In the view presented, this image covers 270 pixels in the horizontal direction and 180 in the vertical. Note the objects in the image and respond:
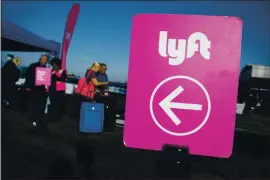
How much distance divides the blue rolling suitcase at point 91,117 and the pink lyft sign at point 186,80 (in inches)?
33.9

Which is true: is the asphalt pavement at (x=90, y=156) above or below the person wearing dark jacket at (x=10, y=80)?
below

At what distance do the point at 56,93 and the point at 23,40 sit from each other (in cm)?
38

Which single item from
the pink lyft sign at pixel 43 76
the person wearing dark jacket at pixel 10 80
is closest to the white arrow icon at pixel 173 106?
the pink lyft sign at pixel 43 76

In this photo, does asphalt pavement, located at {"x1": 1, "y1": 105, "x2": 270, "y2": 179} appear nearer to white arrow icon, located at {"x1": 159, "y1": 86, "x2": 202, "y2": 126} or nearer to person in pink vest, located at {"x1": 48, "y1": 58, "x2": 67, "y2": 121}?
person in pink vest, located at {"x1": 48, "y1": 58, "x2": 67, "y2": 121}

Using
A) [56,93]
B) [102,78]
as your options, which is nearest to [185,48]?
[102,78]

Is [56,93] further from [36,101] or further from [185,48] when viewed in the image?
[185,48]

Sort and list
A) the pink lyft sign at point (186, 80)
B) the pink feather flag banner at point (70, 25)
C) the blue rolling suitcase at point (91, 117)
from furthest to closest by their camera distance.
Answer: the blue rolling suitcase at point (91, 117) → the pink feather flag banner at point (70, 25) → the pink lyft sign at point (186, 80)

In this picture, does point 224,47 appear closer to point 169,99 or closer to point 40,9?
point 169,99

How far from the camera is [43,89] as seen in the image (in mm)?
1811

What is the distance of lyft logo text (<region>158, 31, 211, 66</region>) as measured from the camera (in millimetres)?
830

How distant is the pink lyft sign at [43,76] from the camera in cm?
173

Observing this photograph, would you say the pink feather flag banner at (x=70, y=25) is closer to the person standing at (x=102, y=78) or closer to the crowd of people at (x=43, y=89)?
the crowd of people at (x=43, y=89)

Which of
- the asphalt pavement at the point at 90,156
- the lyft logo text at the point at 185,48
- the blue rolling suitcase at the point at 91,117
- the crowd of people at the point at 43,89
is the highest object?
the lyft logo text at the point at 185,48

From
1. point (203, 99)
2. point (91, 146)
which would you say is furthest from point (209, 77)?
point (91, 146)
